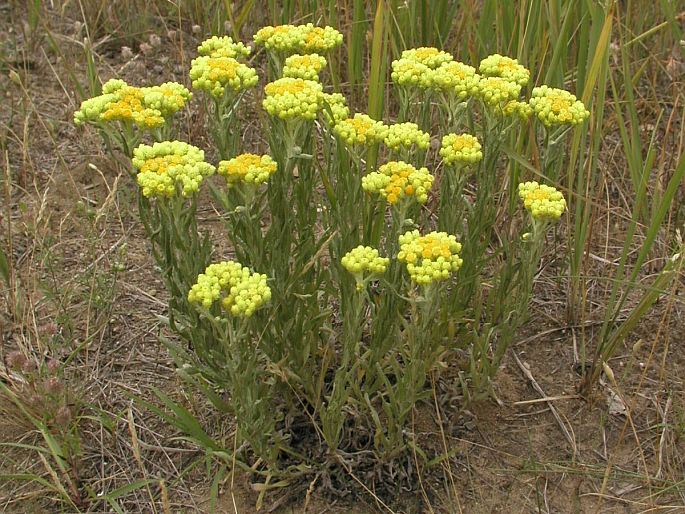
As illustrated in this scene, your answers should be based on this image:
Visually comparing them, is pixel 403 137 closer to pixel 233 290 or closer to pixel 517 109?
pixel 517 109

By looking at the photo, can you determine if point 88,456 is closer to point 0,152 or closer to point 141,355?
point 141,355

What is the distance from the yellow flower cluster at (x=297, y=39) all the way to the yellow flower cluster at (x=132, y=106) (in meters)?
0.35

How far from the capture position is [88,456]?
224 cm

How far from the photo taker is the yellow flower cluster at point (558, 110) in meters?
2.00

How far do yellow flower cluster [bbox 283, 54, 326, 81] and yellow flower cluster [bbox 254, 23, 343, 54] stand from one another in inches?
3.2

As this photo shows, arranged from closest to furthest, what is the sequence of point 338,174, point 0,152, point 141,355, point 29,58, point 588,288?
point 338,174 → point 141,355 → point 588,288 → point 0,152 → point 29,58

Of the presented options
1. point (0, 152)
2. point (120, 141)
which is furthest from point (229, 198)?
point (0, 152)

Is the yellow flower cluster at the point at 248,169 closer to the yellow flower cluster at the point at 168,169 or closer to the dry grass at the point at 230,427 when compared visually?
the yellow flower cluster at the point at 168,169

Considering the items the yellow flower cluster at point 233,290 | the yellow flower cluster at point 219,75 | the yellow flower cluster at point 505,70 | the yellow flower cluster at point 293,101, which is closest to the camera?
the yellow flower cluster at point 233,290

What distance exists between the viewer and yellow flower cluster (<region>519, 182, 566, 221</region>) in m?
1.85

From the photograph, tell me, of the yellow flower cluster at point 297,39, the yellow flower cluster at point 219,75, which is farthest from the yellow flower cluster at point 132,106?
the yellow flower cluster at point 297,39

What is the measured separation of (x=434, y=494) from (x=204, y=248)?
0.99m

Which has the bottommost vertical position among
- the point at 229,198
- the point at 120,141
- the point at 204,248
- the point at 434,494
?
the point at 434,494

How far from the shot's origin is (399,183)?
1817 mm
